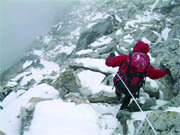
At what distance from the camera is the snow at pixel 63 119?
4832 millimetres

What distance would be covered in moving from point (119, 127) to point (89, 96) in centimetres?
234

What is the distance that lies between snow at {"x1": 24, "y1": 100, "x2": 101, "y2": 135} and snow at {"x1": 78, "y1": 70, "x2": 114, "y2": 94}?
1.52 m

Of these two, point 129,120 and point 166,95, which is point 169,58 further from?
point 129,120

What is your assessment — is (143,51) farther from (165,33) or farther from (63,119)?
(165,33)

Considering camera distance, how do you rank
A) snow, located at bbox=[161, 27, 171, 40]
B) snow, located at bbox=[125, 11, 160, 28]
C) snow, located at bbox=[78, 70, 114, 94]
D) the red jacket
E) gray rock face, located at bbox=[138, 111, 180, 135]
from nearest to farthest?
gray rock face, located at bbox=[138, 111, 180, 135]
the red jacket
snow, located at bbox=[78, 70, 114, 94]
snow, located at bbox=[161, 27, 171, 40]
snow, located at bbox=[125, 11, 160, 28]

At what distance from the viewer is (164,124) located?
3.62 meters

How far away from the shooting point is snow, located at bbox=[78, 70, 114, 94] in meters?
7.27

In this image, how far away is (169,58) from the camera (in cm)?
737

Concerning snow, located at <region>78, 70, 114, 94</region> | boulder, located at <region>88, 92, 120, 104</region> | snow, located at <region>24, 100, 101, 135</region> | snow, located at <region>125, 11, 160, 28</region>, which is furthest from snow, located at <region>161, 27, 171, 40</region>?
snow, located at <region>24, 100, 101, 135</region>

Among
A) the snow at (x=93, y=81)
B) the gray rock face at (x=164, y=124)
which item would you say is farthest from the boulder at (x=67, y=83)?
the gray rock face at (x=164, y=124)

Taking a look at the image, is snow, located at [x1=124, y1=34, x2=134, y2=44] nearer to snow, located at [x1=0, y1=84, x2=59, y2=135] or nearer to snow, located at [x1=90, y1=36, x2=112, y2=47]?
snow, located at [x1=90, y1=36, x2=112, y2=47]

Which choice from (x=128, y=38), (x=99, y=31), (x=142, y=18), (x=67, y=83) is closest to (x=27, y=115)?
(x=67, y=83)

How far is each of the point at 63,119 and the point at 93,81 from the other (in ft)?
9.93

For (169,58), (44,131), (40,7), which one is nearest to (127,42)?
(169,58)
